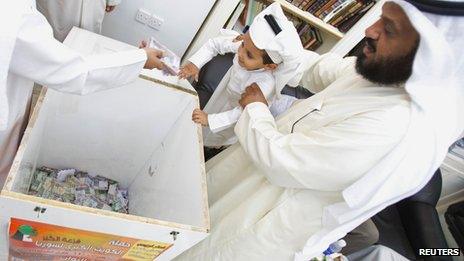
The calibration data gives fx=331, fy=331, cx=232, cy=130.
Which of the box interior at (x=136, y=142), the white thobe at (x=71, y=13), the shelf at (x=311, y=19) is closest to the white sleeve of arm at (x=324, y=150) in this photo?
the box interior at (x=136, y=142)

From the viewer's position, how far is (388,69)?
34.7 inches

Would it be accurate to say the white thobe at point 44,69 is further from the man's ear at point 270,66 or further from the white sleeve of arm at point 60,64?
the man's ear at point 270,66

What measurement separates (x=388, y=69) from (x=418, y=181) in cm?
30

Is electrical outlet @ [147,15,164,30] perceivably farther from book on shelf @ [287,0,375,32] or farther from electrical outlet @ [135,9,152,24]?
book on shelf @ [287,0,375,32]

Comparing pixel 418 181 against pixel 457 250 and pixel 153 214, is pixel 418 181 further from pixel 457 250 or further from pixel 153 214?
pixel 457 250

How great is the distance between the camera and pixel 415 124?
81 centimetres

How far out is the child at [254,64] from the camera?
1.16 m

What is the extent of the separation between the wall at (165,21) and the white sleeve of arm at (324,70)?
73 cm

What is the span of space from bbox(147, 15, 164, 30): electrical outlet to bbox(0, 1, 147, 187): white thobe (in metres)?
0.91

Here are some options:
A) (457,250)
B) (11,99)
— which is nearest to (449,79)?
(11,99)

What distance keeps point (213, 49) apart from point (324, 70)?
1.71 ft

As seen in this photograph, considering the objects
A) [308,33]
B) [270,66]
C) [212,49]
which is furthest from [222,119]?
[308,33]

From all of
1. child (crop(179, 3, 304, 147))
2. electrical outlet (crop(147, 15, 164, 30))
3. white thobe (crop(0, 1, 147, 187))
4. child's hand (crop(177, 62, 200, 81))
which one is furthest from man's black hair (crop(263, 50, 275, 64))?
electrical outlet (crop(147, 15, 164, 30))

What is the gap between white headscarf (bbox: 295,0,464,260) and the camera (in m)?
0.76
